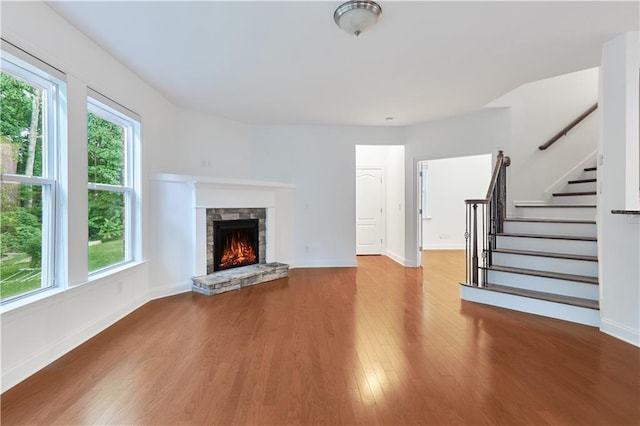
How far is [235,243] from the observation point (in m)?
4.85

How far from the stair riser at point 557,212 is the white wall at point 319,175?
94.2 inches

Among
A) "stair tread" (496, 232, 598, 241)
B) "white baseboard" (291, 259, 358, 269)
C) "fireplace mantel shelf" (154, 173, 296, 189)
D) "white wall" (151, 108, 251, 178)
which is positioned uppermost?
"white wall" (151, 108, 251, 178)

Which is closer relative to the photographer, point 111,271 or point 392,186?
point 111,271

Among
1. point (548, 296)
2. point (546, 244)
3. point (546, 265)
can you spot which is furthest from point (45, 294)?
point (546, 244)

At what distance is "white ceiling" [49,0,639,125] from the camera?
2.24m

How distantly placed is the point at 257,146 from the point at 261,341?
386cm

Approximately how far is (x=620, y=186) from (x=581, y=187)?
2221 millimetres

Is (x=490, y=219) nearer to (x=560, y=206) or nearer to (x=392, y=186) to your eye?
(x=560, y=206)

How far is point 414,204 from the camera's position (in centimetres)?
564

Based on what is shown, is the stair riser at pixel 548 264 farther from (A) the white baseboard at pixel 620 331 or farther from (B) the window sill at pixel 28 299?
(B) the window sill at pixel 28 299

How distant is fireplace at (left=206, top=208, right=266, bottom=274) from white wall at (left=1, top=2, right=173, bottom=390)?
1.14m

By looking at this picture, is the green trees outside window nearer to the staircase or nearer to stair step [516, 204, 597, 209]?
the staircase

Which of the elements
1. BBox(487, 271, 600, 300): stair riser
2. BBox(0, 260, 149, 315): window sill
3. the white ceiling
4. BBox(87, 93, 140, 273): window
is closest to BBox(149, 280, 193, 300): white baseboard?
BBox(87, 93, 140, 273): window

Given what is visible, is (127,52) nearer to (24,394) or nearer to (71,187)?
(71,187)
